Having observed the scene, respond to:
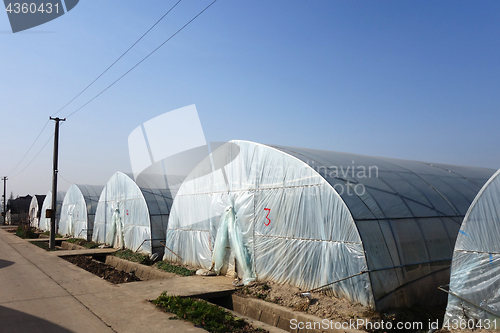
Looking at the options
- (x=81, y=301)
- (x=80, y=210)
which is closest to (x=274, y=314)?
(x=81, y=301)

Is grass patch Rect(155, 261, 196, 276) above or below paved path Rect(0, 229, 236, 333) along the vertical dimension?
below

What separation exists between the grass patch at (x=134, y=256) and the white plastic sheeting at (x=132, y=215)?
357 mm

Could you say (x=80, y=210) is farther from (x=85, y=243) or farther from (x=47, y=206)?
(x=47, y=206)

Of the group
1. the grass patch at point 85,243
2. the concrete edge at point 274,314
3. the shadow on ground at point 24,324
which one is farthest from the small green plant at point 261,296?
the grass patch at point 85,243

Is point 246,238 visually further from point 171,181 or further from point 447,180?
point 171,181

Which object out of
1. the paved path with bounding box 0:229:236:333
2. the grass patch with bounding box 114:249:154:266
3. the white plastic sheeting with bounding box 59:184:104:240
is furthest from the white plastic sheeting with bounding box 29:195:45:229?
the paved path with bounding box 0:229:236:333

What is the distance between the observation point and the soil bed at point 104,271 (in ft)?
48.2

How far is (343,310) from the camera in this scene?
842 centimetres

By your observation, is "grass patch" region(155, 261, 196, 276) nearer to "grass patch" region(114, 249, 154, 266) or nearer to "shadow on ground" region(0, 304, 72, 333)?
"grass patch" region(114, 249, 154, 266)

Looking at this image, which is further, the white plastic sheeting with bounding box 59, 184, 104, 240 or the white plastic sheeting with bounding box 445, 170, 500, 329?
the white plastic sheeting with bounding box 59, 184, 104, 240

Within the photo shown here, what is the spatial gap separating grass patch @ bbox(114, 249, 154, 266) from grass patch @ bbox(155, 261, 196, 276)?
0.71 metres

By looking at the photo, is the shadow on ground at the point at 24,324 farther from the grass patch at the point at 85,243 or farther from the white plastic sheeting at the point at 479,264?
the grass patch at the point at 85,243

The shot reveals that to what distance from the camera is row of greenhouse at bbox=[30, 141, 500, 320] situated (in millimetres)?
7430

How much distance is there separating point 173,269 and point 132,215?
6427 millimetres
